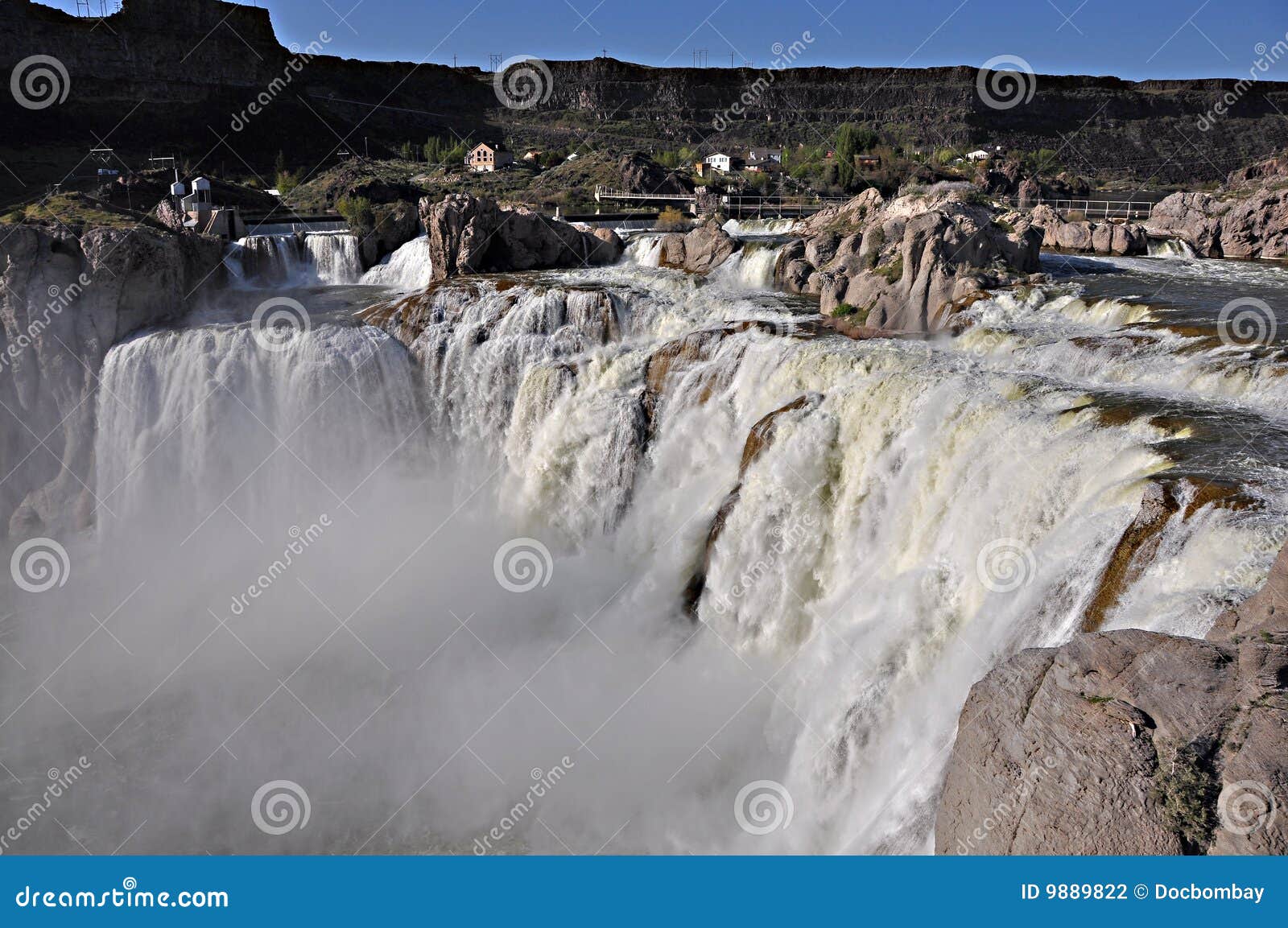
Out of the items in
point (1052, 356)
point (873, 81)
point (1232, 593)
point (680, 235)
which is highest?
point (873, 81)

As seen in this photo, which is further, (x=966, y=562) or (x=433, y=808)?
Result: (x=433, y=808)

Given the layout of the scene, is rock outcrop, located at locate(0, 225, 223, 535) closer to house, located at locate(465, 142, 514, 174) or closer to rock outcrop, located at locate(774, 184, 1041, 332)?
rock outcrop, located at locate(774, 184, 1041, 332)

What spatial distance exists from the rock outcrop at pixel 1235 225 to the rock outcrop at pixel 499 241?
20.7m

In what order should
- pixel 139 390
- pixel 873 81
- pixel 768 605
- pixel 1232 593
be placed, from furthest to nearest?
1. pixel 873 81
2. pixel 139 390
3. pixel 768 605
4. pixel 1232 593

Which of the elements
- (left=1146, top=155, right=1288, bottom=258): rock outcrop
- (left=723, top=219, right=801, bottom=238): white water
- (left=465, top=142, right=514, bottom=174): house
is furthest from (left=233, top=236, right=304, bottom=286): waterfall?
(left=465, top=142, right=514, bottom=174): house

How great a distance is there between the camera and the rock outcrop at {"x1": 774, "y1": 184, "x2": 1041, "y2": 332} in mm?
19984

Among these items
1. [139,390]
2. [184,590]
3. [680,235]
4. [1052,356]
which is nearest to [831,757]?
[1052,356]

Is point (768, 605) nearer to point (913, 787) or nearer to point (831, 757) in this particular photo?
point (831, 757)

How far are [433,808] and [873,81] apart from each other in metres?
108

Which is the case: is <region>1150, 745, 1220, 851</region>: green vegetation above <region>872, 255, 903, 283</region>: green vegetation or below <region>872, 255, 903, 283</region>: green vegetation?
below

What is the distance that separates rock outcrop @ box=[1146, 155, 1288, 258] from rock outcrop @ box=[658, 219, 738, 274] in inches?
665

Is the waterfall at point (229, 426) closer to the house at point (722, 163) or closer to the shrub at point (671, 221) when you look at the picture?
the shrub at point (671, 221)

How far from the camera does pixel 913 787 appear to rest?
835 cm

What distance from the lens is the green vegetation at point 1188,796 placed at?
194 inches
